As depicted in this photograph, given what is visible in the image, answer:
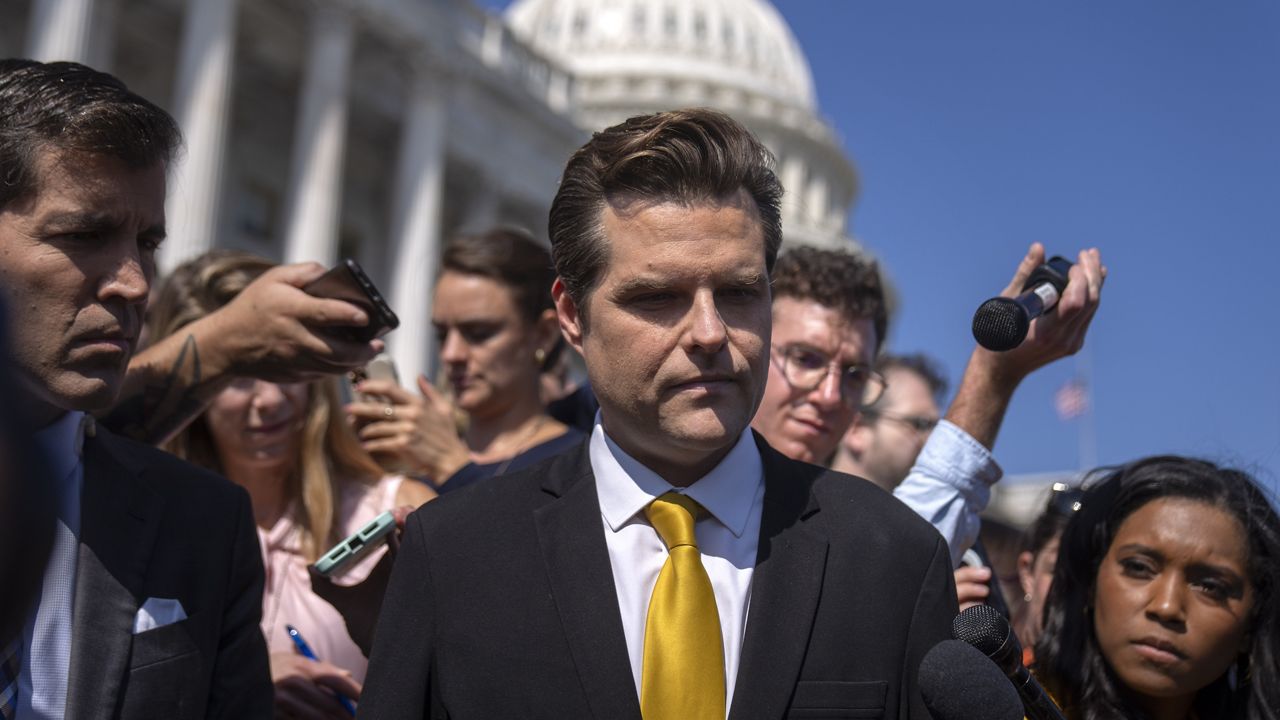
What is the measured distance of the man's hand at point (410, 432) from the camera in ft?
14.9

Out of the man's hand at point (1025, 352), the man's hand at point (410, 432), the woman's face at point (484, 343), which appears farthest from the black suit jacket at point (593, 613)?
the woman's face at point (484, 343)

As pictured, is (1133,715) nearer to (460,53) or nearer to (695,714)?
(695,714)

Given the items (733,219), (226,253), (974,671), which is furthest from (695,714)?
(226,253)

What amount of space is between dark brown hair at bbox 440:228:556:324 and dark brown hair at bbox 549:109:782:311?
7.64ft

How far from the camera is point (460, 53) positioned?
35062 mm

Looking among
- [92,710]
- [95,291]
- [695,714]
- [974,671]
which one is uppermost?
[95,291]

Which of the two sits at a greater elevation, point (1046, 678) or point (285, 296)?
point (285, 296)

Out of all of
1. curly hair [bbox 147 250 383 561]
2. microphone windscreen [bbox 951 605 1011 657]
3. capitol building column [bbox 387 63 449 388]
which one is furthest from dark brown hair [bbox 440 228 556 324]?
capitol building column [bbox 387 63 449 388]

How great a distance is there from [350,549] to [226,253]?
2.03 m

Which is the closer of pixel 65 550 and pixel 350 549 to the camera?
pixel 65 550

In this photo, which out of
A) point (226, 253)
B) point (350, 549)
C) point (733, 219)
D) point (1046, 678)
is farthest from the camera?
point (226, 253)

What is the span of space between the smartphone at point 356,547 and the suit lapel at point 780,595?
0.88 meters

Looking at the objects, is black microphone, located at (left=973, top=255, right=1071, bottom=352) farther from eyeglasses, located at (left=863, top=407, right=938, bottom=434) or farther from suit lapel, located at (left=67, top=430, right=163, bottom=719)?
eyeglasses, located at (left=863, top=407, right=938, bottom=434)

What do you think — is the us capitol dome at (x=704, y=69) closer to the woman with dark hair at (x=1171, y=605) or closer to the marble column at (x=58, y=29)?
the marble column at (x=58, y=29)
